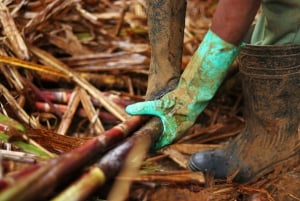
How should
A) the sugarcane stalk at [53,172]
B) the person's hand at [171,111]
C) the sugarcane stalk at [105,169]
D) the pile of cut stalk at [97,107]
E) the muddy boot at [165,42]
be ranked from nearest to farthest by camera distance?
the sugarcane stalk at [53,172] → the sugarcane stalk at [105,169] → the pile of cut stalk at [97,107] → the person's hand at [171,111] → the muddy boot at [165,42]

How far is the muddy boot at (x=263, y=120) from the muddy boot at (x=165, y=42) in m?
0.31

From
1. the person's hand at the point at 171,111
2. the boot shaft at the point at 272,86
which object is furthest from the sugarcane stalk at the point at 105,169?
the boot shaft at the point at 272,86

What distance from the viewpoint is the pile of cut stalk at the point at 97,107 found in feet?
4.07

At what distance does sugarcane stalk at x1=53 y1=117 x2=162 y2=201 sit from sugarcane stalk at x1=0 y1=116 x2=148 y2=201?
24 millimetres

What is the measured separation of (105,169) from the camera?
1168 millimetres

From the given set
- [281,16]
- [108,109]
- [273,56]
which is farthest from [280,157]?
[108,109]

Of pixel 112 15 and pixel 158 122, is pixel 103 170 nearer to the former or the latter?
pixel 158 122

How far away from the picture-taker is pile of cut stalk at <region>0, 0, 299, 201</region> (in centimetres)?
124

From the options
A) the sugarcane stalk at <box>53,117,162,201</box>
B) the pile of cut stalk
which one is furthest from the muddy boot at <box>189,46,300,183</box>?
the sugarcane stalk at <box>53,117,162,201</box>

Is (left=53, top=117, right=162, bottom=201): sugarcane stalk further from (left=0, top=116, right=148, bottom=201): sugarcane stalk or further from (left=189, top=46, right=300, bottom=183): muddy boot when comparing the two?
(left=189, top=46, right=300, bottom=183): muddy boot

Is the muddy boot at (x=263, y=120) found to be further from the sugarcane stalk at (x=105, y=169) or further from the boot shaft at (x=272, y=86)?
the sugarcane stalk at (x=105, y=169)

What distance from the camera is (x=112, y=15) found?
2900 mm

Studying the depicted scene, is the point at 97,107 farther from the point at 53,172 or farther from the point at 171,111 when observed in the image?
the point at 53,172

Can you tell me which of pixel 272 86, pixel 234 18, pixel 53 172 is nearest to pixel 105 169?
pixel 53 172
